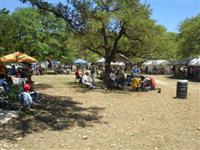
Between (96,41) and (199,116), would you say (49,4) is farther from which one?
(96,41)

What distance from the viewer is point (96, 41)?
3231 cm

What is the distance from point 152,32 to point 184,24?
29.3 metres

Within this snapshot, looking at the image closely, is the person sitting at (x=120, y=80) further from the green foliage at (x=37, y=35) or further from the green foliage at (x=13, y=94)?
the green foliage at (x=37, y=35)

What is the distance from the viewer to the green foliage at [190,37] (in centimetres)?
5331

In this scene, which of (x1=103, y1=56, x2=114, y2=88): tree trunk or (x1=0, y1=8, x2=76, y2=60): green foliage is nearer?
(x1=103, y1=56, x2=114, y2=88): tree trunk

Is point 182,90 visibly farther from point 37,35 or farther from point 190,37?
point 37,35

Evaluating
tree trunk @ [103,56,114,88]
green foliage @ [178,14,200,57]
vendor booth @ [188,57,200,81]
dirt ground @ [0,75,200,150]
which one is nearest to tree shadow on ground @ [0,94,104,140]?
dirt ground @ [0,75,200,150]

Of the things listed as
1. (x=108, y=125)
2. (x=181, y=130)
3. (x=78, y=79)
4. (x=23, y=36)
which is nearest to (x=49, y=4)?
(x=108, y=125)

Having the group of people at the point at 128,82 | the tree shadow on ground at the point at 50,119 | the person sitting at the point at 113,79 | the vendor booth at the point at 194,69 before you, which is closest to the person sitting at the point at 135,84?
the group of people at the point at 128,82

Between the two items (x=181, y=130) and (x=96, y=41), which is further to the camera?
(x=96, y=41)

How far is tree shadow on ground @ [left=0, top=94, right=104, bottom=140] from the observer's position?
469 inches

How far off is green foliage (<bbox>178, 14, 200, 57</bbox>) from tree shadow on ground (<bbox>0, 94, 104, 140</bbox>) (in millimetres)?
38308

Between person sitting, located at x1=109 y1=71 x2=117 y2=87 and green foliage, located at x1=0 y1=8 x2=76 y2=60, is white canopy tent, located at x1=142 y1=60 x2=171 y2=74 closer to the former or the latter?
green foliage, located at x1=0 y1=8 x2=76 y2=60

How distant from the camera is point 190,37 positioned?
5384 cm
